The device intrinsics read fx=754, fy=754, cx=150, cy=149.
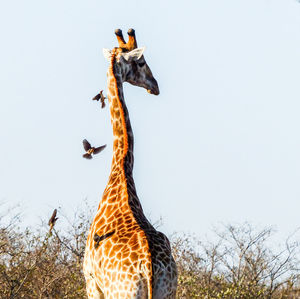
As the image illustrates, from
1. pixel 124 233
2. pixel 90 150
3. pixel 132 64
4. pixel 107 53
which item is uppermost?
pixel 107 53

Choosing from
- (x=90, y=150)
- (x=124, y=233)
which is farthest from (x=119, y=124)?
(x=124, y=233)

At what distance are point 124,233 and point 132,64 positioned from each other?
2.57 meters

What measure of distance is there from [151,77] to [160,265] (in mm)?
3323

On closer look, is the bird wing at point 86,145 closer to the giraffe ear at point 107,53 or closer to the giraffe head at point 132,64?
the giraffe head at point 132,64

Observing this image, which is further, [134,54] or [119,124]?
Answer: [134,54]

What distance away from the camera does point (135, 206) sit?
301 inches

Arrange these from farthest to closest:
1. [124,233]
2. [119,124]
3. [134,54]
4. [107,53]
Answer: [107,53], [134,54], [119,124], [124,233]

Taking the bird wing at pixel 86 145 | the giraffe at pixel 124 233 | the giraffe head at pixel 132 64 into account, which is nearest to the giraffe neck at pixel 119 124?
the giraffe at pixel 124 233

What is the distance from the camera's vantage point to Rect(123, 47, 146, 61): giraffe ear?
8595mm

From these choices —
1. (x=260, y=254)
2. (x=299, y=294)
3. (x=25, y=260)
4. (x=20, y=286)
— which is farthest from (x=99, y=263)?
(x=299, y=294)

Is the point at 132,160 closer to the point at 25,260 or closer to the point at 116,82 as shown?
the point at 116,82

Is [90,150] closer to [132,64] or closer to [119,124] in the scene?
[119,124]

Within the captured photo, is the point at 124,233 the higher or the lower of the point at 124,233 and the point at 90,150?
the lower

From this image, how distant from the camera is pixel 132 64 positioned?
886 centimetres
